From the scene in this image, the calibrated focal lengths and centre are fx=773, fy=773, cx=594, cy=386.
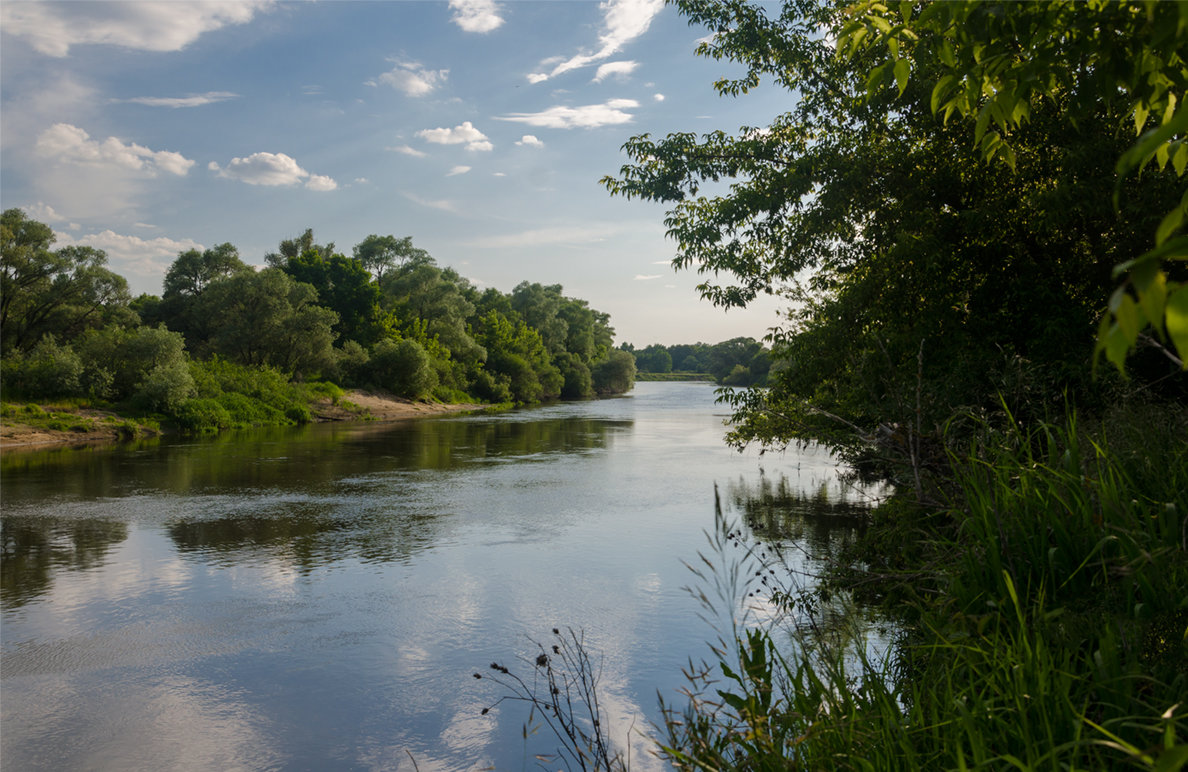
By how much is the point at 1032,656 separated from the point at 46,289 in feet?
160

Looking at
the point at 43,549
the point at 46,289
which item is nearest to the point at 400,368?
the point at 46,289

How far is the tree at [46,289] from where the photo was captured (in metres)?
38.7

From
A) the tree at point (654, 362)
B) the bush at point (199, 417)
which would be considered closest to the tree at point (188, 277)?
the bush at point (199, 417)

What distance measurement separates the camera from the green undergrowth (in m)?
2.46

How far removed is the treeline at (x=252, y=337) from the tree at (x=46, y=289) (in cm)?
6

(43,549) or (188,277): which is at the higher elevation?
(188,277)

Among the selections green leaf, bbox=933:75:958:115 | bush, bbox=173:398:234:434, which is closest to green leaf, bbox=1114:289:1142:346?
green leaf, bbox=933:75:958:115

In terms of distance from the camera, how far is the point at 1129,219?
791cm

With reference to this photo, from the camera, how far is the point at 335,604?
7754mm

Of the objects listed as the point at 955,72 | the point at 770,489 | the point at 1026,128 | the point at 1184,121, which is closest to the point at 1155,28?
the point at 1184,121

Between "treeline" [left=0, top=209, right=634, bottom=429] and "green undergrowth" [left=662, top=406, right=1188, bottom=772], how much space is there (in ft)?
95.5

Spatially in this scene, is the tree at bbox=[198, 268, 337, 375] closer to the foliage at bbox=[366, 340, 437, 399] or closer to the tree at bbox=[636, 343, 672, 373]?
the foliage at bbox=[366, 340, 437, 399]

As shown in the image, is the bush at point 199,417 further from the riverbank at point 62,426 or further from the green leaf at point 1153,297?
the green leaf at point 1153,297

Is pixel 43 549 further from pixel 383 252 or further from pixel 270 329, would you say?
pixel 383 252
